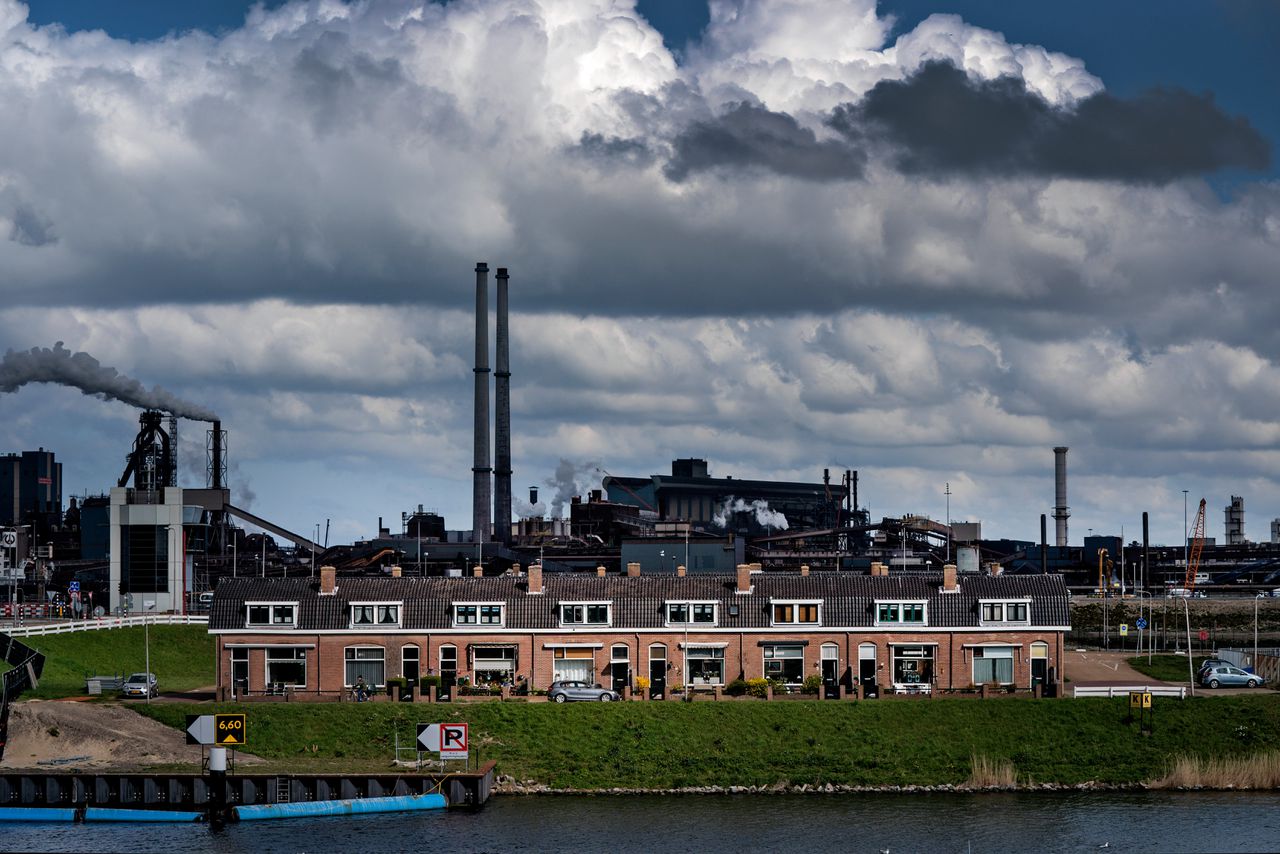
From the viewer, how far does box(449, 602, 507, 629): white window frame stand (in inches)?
4122

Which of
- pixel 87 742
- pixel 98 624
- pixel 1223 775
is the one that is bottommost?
pixel 1223 775

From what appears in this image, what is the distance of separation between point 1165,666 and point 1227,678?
49.9 ft

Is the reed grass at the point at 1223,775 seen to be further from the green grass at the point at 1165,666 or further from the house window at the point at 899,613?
the green grass at the point at 1165,666

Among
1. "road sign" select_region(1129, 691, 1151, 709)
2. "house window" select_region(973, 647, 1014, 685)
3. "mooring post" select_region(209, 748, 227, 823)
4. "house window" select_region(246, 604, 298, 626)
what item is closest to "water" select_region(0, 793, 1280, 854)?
"mooring post" select_region(209, 748, 227, 823)

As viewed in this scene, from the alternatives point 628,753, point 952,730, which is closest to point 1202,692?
point 952,730

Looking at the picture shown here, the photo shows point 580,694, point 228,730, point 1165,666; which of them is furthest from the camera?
point 1165,666

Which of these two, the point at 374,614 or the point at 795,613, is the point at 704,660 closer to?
the point at 795,613

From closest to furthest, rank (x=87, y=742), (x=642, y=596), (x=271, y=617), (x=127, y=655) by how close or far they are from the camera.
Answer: (x=87, y=742), (x=271, y=617), (x=642, y=596), (x=127, y=655)

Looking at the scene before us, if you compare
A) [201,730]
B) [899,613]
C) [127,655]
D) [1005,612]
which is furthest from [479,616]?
[127,655]

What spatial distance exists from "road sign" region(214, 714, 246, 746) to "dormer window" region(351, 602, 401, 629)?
22.4 metres

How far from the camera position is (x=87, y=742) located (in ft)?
295

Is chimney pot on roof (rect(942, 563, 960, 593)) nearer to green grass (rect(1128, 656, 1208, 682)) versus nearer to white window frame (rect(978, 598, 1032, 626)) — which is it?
white window frame (rect(978, 598, 1032, 626))

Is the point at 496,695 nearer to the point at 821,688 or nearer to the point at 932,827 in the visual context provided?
the point at 821,688

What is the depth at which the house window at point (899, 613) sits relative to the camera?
104 meters
